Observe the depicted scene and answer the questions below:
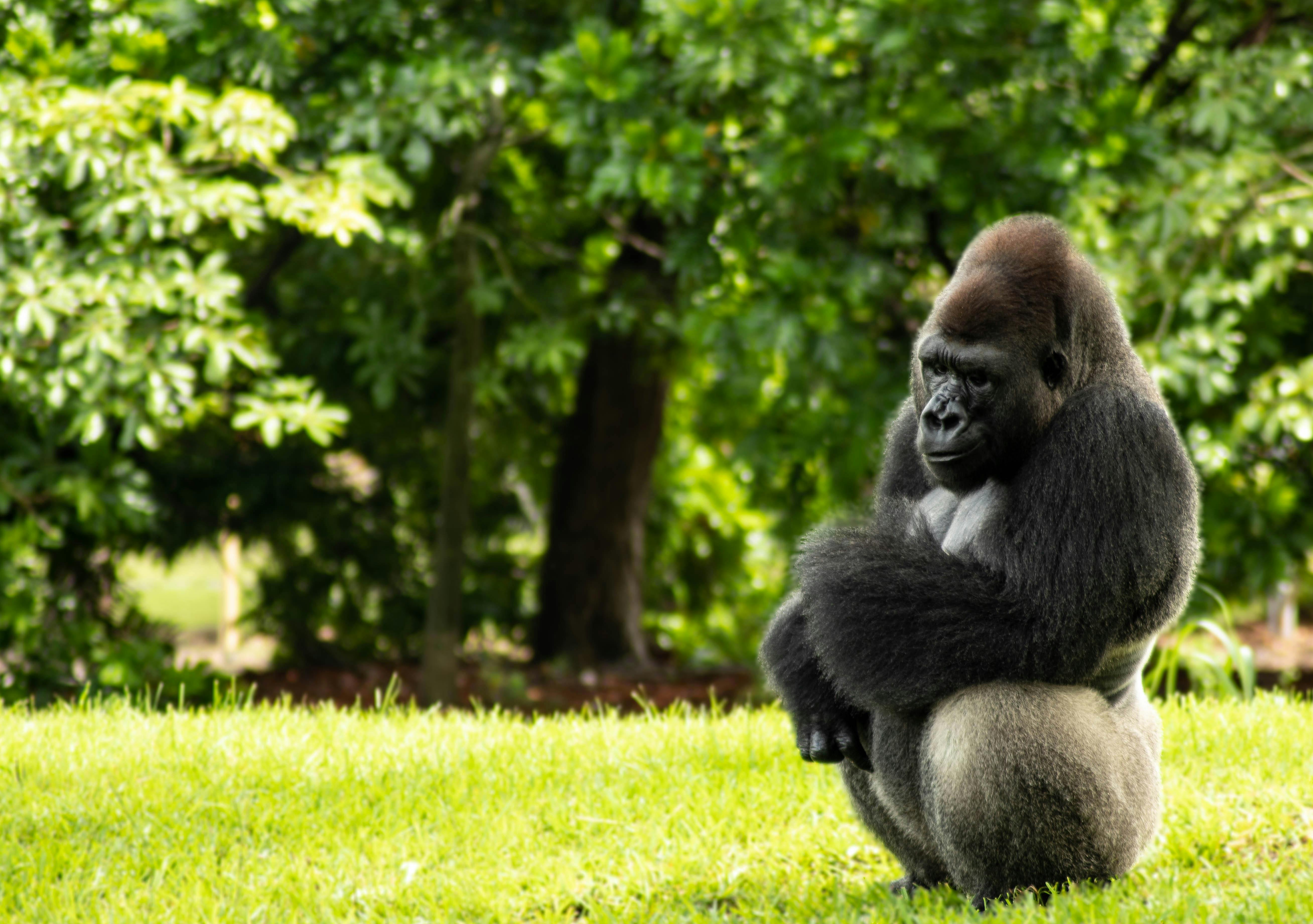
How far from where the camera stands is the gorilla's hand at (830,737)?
10.8ft

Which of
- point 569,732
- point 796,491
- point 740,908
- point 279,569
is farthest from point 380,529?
point 740,908

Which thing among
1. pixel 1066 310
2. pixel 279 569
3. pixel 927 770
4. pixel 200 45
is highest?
pixel 200 45

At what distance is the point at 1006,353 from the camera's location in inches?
117

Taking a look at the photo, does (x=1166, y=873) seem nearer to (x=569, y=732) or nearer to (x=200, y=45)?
(x=569, y=732)

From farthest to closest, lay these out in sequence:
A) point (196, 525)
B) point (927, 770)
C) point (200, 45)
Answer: point (196, 525) < point (200, 45) < point (927, 770)

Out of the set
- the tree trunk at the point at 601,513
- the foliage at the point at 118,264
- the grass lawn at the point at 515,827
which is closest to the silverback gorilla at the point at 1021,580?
the grass lawn at the point at 515,827

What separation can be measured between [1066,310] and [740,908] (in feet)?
5.70

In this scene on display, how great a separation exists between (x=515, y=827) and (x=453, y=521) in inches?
136

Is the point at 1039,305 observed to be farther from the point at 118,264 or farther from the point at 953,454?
the point at 118,264

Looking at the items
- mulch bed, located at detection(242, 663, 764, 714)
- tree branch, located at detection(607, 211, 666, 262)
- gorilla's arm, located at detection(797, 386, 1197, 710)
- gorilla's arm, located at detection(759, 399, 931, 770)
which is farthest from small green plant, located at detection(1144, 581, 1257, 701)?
tree branch, located at detection(607, 211, 666, 262)

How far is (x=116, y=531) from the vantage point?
6977mm

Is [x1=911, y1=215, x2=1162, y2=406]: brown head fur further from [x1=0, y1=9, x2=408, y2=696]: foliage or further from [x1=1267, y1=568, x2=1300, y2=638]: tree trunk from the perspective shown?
[x1=1267, y1=568, x2=1300, y2=638]: tree trunk

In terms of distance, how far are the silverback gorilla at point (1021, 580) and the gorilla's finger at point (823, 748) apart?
0.15 meters

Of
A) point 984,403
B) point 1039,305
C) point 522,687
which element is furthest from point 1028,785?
point 522,687
